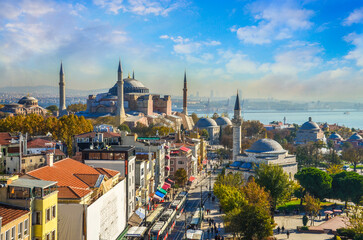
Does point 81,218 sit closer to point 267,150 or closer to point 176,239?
point 176,239

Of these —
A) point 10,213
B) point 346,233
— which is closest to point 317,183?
point 346,233

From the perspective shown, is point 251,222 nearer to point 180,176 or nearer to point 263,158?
point 180,176

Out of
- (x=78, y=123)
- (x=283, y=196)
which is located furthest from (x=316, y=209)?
(x=78, y=123)

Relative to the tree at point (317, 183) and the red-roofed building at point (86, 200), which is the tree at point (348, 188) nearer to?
the tree at point (317, 183)

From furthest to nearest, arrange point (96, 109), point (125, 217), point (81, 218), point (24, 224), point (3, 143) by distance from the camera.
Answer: point (96, 109) < point (3, 143) < point (125, 217) < point (81, 218) < point (24, 224)

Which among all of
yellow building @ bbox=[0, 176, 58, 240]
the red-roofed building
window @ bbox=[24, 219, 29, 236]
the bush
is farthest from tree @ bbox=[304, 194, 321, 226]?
window @ bbox=[24, 219, 29, 236]

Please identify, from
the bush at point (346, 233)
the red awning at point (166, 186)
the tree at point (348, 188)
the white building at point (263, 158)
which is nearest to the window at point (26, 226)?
the bush at point (346, 233)
